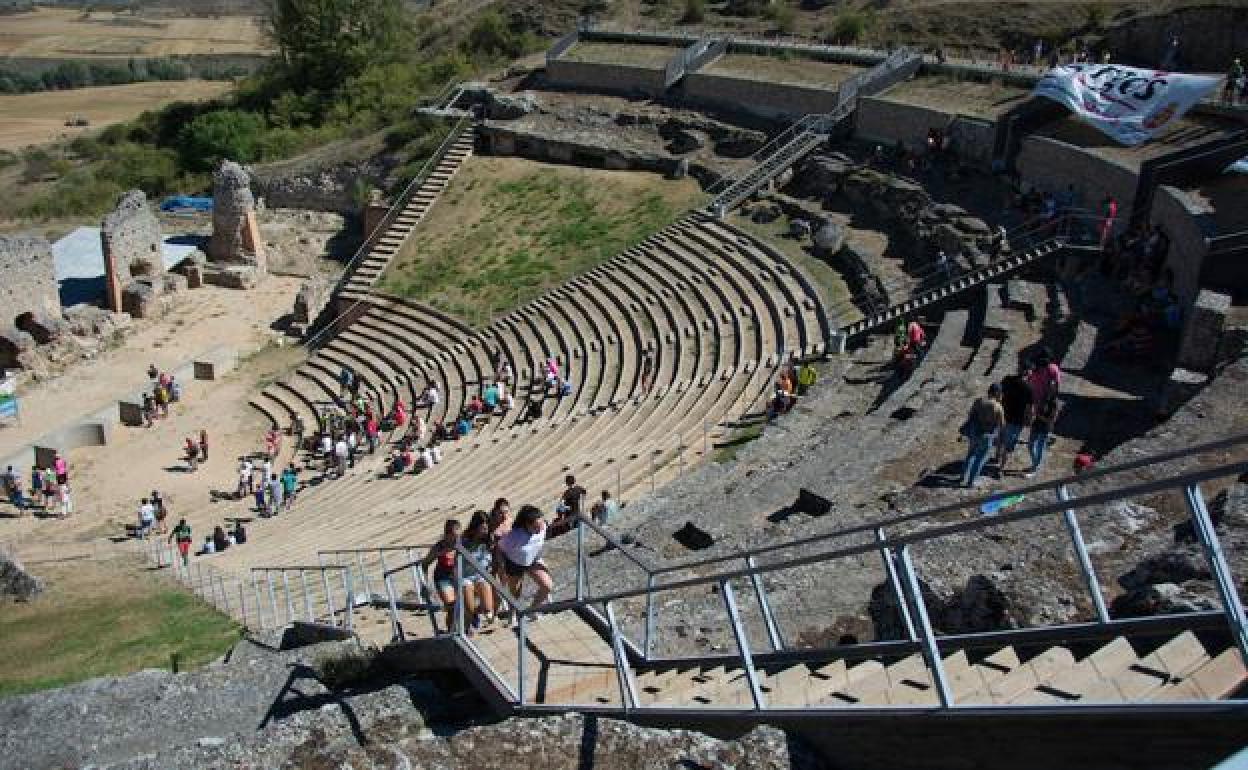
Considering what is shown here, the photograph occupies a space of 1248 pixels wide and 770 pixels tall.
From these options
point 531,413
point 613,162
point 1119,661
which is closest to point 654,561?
point 1119,661

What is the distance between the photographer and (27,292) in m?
27.1

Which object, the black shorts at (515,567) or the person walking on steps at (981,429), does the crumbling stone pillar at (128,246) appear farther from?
the person walking on steps at (981,429)

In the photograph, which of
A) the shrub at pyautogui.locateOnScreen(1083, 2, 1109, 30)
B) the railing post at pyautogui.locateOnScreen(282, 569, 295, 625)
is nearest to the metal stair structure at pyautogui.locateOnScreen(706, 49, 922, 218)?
the shrub at pyautogui.locateOnScreen(1083, 2, 1109, 30)

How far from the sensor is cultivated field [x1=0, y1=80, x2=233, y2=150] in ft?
223

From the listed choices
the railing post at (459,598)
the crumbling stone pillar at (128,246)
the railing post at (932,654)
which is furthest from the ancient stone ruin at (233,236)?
the railing post at (932,654)

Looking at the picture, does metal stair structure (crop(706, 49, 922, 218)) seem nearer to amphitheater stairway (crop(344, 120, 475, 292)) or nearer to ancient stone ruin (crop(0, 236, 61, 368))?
amphitheater stairway (crop(344, 120, 475, 292))

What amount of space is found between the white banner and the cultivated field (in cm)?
5498

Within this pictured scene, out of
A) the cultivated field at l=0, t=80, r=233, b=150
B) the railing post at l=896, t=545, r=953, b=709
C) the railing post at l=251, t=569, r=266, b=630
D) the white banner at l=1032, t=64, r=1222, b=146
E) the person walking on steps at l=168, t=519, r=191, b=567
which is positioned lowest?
the cultivated field at l=0, t=80, r=233, b=150

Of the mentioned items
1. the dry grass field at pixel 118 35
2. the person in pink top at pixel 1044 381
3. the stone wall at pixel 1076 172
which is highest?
the stone wall at pixel 1076 172

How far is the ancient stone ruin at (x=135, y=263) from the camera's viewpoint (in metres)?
29.0

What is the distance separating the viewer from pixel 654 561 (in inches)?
451

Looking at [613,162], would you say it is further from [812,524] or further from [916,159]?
[812,524]

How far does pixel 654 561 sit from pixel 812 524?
1.72 metres

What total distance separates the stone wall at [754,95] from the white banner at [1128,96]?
8342mm
